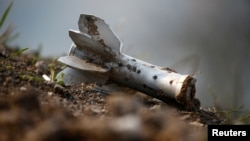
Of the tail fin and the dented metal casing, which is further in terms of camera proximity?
the tail fin

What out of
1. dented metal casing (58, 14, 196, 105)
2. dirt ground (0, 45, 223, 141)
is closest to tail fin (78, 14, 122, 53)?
dented metal casing (58, 14, 196, 105)

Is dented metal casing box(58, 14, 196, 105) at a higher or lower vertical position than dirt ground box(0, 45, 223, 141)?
higher

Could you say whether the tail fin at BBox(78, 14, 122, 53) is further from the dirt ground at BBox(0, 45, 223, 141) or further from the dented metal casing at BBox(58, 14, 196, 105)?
the dirt ground at BBox(0, 45, 223, 141)

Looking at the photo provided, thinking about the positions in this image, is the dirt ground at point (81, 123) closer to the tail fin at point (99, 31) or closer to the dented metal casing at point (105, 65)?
the dented metal casing at point (105, 65)

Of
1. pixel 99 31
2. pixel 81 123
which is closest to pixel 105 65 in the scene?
pixel 99 31

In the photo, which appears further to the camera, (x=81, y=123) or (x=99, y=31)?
(x=99, y=31)

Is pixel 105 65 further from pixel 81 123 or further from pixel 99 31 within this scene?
pixel 81 123

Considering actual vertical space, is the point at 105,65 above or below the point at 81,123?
above
